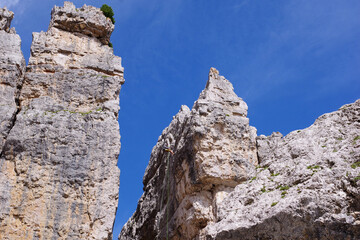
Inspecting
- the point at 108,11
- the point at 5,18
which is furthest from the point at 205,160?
the point at 5,18

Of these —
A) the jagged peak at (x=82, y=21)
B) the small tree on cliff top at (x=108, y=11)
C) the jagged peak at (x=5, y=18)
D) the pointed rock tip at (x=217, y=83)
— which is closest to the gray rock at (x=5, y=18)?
the jagged peak at (x=5, y=18)

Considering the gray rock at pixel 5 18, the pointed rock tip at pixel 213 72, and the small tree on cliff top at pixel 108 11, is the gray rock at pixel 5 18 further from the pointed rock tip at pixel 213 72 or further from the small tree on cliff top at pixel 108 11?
the pointed rock tip at pixel 213 72

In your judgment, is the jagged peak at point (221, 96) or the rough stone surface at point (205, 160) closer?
the rough stone surface at point (205, 160)

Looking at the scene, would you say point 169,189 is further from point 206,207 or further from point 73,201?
point 73,201

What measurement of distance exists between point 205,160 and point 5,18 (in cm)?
1509

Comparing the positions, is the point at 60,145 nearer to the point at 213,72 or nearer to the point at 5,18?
the point at 5,18

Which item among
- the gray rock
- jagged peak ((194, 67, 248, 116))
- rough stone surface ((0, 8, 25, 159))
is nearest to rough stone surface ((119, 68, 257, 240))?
jagged peak ((194, 67, 248, 116))

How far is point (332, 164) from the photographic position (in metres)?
17.9

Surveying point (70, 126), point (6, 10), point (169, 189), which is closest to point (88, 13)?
point (6, 10)

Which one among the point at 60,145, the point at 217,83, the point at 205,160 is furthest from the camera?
the point at 217,83

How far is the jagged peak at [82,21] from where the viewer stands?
27.0m

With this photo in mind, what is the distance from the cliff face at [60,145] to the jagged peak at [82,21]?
1286 mm

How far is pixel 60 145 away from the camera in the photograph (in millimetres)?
20734

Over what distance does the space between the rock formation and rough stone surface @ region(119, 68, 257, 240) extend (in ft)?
0.17
